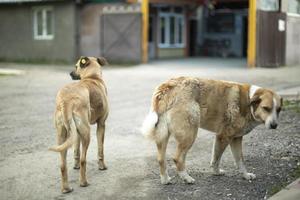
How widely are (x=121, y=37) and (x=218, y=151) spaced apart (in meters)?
20.5

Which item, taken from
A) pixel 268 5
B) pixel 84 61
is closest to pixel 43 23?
pixel 268 5

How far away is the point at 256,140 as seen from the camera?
8570 mm

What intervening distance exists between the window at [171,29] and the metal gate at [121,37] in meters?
7.19

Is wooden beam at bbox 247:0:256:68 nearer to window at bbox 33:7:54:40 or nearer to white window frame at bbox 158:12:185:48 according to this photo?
white window frame at bbox 158:12:185:48

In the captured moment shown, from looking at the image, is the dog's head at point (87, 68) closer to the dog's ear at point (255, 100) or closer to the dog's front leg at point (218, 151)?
the dog's front leg at point (218, 151)

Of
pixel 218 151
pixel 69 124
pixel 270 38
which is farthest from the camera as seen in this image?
pixel 270 38

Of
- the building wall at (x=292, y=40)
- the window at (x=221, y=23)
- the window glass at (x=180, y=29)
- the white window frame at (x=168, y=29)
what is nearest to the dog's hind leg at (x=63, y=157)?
the building wall at (x=292, y=40)

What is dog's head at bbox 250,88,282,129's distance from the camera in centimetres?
586

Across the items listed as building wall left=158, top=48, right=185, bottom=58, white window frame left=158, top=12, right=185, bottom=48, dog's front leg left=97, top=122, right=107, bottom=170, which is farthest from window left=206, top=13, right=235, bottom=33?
dog's front leg left=97, top=122, right=107, bottom=170

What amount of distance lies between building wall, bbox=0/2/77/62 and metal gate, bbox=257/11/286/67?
995 centimetres

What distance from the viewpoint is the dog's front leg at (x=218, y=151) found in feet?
20.4

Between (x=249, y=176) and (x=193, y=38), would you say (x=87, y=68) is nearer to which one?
(x=249, y=176)

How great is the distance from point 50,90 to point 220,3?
2416 centimetres

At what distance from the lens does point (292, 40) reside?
2686 centimetres
